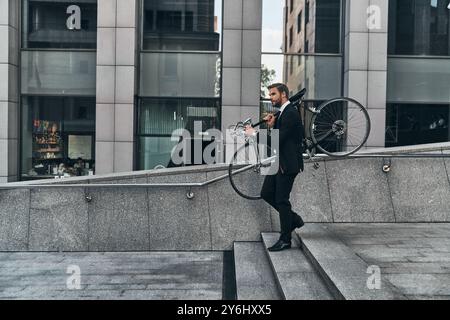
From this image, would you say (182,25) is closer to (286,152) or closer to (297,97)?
(297,97)

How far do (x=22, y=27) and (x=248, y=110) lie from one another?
783cm

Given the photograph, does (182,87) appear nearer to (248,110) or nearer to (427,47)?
(248,110)

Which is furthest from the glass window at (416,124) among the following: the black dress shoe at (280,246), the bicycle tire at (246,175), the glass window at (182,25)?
the black dress shoe at (280,246)

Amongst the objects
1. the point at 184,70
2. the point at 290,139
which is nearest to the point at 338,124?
the point at 290,139

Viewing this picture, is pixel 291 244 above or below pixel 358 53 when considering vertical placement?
below

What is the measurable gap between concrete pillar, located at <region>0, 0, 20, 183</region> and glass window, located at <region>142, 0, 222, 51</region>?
4.15 m

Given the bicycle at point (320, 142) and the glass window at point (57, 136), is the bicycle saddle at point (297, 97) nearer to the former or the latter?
the bicycle at point (320, 142)

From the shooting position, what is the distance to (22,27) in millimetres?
17250

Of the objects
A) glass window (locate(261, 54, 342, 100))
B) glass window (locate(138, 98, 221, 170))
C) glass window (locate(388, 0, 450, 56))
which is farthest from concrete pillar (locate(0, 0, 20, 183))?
glass window (locate(388, 0, 450, 56))

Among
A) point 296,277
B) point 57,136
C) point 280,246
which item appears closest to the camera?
point 296,277

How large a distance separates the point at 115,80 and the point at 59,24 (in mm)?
2820

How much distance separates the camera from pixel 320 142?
880 cm

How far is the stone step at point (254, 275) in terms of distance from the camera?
6223mm
